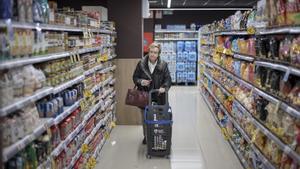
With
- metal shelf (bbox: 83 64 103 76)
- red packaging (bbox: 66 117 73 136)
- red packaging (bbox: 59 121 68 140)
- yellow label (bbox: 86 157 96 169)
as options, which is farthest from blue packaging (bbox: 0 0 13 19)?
yellow label (bbox: 86 157 96 169)

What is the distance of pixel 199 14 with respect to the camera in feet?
59.1

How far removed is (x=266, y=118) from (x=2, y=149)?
9.99ft

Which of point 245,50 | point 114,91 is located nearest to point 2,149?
point 245,50

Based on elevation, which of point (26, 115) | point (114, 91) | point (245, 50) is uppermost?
point (245, 50)

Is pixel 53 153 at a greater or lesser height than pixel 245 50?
lesser

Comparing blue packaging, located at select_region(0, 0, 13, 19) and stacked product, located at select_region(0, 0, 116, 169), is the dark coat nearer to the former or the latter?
stacked product, located at select_region(0, 0, 116, 169)

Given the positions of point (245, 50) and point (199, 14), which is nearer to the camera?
point (245, 50)

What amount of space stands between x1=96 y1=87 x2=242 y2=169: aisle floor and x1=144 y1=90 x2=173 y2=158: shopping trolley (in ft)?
0.56

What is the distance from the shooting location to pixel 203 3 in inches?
645

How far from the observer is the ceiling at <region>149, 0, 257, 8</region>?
15.7 metres

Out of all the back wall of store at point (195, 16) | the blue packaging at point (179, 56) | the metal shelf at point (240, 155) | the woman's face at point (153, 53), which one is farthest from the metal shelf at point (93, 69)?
the back wall of store at point (195, 16)

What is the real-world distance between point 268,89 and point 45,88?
2448 mm

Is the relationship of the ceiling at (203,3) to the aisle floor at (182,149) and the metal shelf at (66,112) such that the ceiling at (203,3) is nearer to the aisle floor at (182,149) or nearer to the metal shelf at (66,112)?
the aisle floor at (182,149)

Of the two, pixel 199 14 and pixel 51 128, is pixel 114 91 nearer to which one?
pixel 51 128
